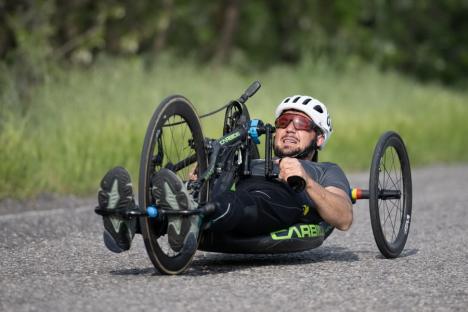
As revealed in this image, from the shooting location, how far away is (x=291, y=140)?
778 cm

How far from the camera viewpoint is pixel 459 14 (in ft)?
142

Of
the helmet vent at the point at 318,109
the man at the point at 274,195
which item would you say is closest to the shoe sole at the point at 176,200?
the man at the point at 274,195

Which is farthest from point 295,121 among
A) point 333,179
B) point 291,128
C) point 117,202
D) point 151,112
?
point 151,112

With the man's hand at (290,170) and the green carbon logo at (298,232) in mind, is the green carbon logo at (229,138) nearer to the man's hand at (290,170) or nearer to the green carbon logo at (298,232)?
the man's hand at (290,170)

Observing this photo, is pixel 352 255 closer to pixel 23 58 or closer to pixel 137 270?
pixel 137 270

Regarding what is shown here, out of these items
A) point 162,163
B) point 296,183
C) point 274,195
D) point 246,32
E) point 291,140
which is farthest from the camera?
point 246,32

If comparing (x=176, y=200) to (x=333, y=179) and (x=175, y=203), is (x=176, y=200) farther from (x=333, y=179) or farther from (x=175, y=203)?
A: (x=333, y=179)

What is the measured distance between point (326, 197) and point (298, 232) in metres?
0.31

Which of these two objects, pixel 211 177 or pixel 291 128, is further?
pixel 291 128

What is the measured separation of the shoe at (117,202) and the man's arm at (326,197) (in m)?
1.07

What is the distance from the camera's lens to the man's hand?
22.6ft

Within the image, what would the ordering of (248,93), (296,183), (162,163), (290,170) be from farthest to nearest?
(248,93), (296,183), (290,170), (162,163)

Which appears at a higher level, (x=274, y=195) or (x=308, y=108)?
(x=308, y=108)

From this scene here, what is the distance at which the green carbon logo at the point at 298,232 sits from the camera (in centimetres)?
719
